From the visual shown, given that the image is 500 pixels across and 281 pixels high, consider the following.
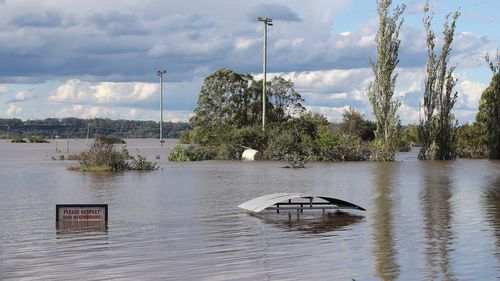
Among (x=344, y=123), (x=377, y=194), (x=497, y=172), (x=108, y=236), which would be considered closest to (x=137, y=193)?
(x=377, y=194)

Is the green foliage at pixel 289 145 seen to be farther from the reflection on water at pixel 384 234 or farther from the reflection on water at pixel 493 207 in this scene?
the reflection on water at pixel 384 234

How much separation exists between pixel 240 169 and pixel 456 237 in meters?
31.8

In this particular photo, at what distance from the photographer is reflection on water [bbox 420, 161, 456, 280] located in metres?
13.4

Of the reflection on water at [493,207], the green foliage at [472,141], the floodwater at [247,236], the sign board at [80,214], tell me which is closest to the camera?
the floodwater at [247,236]

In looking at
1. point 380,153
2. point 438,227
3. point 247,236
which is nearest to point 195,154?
point 380,153

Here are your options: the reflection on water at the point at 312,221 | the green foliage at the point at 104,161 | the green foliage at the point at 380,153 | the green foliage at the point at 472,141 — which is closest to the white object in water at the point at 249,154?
the green foliage at the point at 380,153

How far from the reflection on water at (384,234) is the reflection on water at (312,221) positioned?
80cm

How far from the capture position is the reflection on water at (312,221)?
19.2m

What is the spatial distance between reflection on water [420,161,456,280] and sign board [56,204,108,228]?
7.98m

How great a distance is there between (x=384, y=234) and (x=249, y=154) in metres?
43.8

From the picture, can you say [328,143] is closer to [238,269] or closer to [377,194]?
[377,194]

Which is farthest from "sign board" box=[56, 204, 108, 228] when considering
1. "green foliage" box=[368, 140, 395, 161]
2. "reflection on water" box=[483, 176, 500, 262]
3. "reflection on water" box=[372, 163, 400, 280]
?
"green foliage" box=[368, 140, 395, 161]

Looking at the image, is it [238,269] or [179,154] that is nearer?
[238,269]

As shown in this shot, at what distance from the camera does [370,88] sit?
65.6 meters
